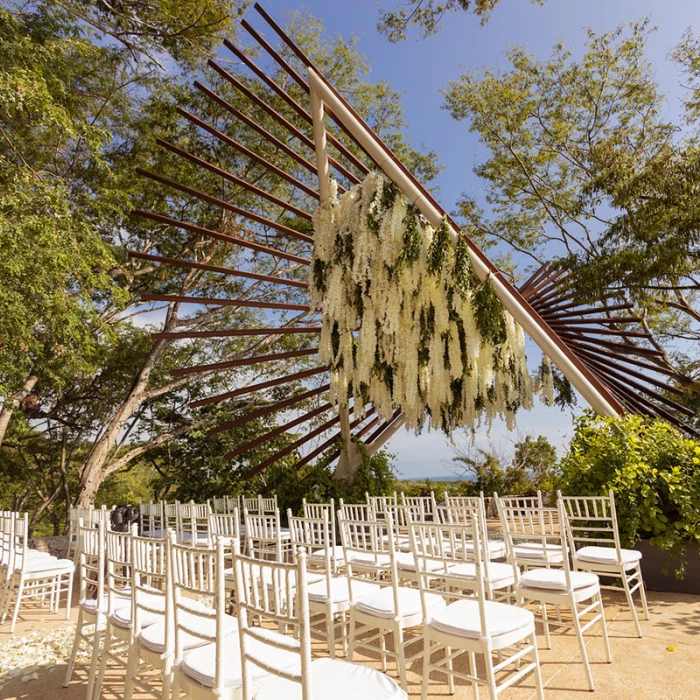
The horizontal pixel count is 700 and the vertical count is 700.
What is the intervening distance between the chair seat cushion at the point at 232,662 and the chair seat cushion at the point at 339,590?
0.81m

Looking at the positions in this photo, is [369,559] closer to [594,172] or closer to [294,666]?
[294,666]

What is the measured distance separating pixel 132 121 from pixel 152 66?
1.15 m

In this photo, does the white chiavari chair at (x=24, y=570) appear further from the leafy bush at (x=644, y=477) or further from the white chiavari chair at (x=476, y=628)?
the leafy bush at (x=644, y=477)

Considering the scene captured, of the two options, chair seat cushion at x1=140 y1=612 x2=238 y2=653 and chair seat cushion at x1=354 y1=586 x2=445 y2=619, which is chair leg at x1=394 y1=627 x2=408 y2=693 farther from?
chair seat cushion at x1=140 y1=612 x2=238 y2=653

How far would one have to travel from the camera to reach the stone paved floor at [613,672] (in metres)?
2.54

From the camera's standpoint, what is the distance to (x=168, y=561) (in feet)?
6.64

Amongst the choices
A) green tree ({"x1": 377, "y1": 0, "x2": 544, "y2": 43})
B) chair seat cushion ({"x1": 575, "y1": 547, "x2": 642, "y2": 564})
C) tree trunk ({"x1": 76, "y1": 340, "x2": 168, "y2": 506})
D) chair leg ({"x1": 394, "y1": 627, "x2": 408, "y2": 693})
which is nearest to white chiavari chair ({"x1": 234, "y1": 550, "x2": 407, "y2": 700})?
chair leg ({"x1": 394, "y1": 627, "x2": 408, "y2": 693})

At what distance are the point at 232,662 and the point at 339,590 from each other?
3.50ft

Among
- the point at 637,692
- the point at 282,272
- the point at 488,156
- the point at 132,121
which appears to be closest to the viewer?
the point at 637,692

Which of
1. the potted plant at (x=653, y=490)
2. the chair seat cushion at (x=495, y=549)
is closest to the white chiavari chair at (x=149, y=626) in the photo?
the chair seat cushion at (x=495, y=549)

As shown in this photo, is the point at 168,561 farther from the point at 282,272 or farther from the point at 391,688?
the point at 282,272

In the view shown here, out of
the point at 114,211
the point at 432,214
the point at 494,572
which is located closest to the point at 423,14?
the point at 432,214

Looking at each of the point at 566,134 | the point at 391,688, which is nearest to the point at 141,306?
the point at 566,134

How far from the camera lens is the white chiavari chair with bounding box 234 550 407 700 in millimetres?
1523
